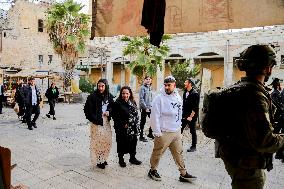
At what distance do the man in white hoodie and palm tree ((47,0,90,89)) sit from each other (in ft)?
66.9

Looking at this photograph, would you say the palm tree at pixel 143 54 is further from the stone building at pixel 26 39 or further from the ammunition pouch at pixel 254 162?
the stone building at pixel 26 39

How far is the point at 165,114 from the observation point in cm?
527

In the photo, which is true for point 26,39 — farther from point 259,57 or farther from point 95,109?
point 259,57

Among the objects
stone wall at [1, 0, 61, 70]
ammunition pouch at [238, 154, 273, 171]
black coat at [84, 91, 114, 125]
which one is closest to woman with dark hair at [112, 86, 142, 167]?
black coat at [84, 91, 114, 125]

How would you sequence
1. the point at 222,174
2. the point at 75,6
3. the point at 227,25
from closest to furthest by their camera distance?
the point at 227,25 < the point at 222,174 < the point at 75,6

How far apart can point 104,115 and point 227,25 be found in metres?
3.61

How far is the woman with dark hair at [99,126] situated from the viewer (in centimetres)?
614

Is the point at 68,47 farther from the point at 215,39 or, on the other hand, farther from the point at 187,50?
the point at 215,39

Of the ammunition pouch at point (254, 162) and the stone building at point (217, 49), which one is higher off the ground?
the stone building at point (217, 49)

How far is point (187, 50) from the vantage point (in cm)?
2817

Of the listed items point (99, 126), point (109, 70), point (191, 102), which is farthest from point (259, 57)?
point (109, 70)

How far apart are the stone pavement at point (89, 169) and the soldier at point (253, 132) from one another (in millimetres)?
2688

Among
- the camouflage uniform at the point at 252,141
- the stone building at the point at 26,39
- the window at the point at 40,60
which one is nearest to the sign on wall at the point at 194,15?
the camouflage uniform at the point at 252,141

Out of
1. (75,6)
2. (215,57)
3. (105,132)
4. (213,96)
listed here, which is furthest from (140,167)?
(215,57)
